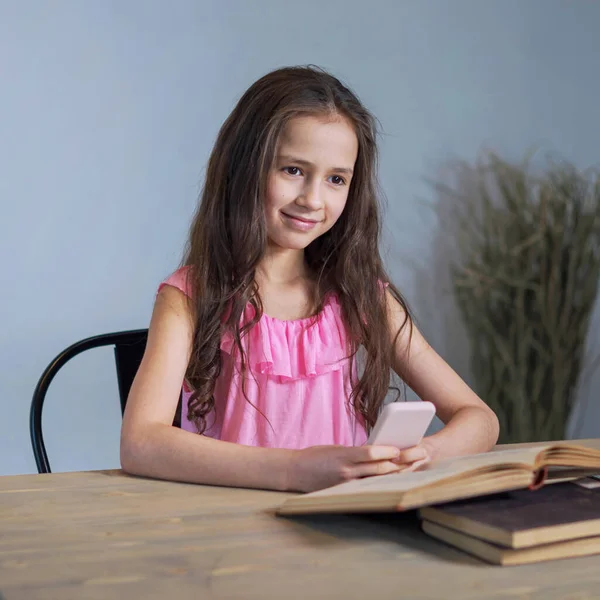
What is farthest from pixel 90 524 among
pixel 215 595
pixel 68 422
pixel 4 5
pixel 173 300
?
pixel 4 5

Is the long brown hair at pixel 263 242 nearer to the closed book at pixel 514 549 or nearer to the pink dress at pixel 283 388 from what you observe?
the pink dress at pixel 283 388

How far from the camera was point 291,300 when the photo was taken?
1.54m

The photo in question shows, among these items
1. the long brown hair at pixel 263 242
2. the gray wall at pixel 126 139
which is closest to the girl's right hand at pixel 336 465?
the long brown hair at pixel 263 242

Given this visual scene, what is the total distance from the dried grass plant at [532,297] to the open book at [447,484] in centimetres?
191

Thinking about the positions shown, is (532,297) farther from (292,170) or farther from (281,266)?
(292,170)

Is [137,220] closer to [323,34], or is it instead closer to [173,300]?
[323,34]

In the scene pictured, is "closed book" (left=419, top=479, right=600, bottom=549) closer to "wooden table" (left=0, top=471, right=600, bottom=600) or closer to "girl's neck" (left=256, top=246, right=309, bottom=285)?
"wooden table" (left=0, top=471, right=600, bottom=600)

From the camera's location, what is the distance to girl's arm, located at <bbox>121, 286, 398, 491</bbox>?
0.96 m

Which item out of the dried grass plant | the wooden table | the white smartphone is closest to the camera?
the wooden table

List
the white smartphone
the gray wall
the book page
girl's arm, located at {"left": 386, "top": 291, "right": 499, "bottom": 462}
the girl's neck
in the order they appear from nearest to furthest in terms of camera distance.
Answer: the book page < the white smartphone < girl's arm, located at {"left": 386, "top": 291, "right": 499, "bottom": 462} < the girl's neck < the gray wall

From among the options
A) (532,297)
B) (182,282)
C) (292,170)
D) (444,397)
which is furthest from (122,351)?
(532,297)

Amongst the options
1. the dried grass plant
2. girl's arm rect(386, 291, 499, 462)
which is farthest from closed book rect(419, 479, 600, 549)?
the dried grass plant

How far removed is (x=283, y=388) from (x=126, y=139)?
1.18m

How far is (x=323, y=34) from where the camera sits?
106 inches
